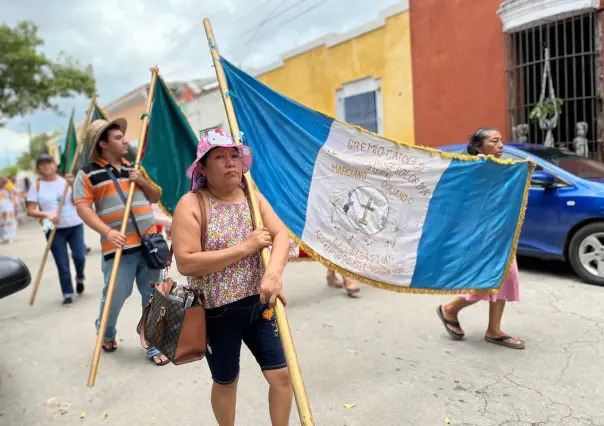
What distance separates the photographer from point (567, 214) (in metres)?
5.61

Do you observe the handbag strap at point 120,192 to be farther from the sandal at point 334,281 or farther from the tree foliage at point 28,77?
the tree foliage at point 28,77

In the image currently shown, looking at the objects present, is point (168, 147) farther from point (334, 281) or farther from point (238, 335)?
point (238, 335)

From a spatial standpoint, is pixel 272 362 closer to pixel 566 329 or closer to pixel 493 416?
pixel 493 416

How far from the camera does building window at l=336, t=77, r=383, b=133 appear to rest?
1195 cm

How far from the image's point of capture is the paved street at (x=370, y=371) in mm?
2975

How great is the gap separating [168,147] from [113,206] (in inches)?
40.3

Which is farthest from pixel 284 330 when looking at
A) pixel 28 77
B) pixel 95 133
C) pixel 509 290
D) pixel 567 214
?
pixel 28 77

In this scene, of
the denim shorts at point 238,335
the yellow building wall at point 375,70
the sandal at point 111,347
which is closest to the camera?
the denim shorts at point 238,335

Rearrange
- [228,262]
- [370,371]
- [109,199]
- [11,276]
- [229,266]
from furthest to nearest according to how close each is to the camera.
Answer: [109,199]
[370,371]
[11,276]
[229,266]
[228,262]

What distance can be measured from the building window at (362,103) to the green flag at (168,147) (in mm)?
7261

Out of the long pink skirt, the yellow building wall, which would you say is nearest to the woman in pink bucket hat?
the long pink skirt

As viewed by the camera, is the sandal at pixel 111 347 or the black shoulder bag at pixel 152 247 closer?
the black shoulder bag at pixel 152 247

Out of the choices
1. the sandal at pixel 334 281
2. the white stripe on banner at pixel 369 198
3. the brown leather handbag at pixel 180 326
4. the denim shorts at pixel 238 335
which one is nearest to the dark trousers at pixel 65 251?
the sandal at pixel 334 281

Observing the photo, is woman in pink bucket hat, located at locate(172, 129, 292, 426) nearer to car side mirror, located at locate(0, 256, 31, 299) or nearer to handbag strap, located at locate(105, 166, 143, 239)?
car side mirror, located at locate(0, 256, 31, 299)
